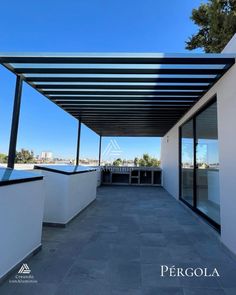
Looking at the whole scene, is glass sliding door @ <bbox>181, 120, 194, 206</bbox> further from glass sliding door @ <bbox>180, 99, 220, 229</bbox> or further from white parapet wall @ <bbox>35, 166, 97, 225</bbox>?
white parapet wall @ <bbox>35, 166, 97, 225</bbox>

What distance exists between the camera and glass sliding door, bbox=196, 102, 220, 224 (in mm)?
3676

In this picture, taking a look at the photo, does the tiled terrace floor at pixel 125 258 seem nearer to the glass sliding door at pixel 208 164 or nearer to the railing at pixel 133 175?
the glass sliding door at pixel 208 164

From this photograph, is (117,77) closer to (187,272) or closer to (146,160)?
(187,272)

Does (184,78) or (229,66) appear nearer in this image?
(229,66)

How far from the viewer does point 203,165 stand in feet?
14.2

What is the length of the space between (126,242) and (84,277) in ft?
3.45

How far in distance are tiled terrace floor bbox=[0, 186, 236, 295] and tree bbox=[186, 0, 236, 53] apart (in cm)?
564

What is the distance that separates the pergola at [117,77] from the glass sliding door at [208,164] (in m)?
0.52

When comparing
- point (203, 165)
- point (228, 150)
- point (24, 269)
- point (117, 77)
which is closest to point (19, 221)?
point (24, 269)

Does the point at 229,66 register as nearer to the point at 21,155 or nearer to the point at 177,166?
the point at 177,166

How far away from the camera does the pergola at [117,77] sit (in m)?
2.82

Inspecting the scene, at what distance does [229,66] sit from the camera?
9.45 ft

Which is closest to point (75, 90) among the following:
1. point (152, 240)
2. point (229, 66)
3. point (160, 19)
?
point (229, 66)

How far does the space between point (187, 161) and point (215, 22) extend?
14.9ft
